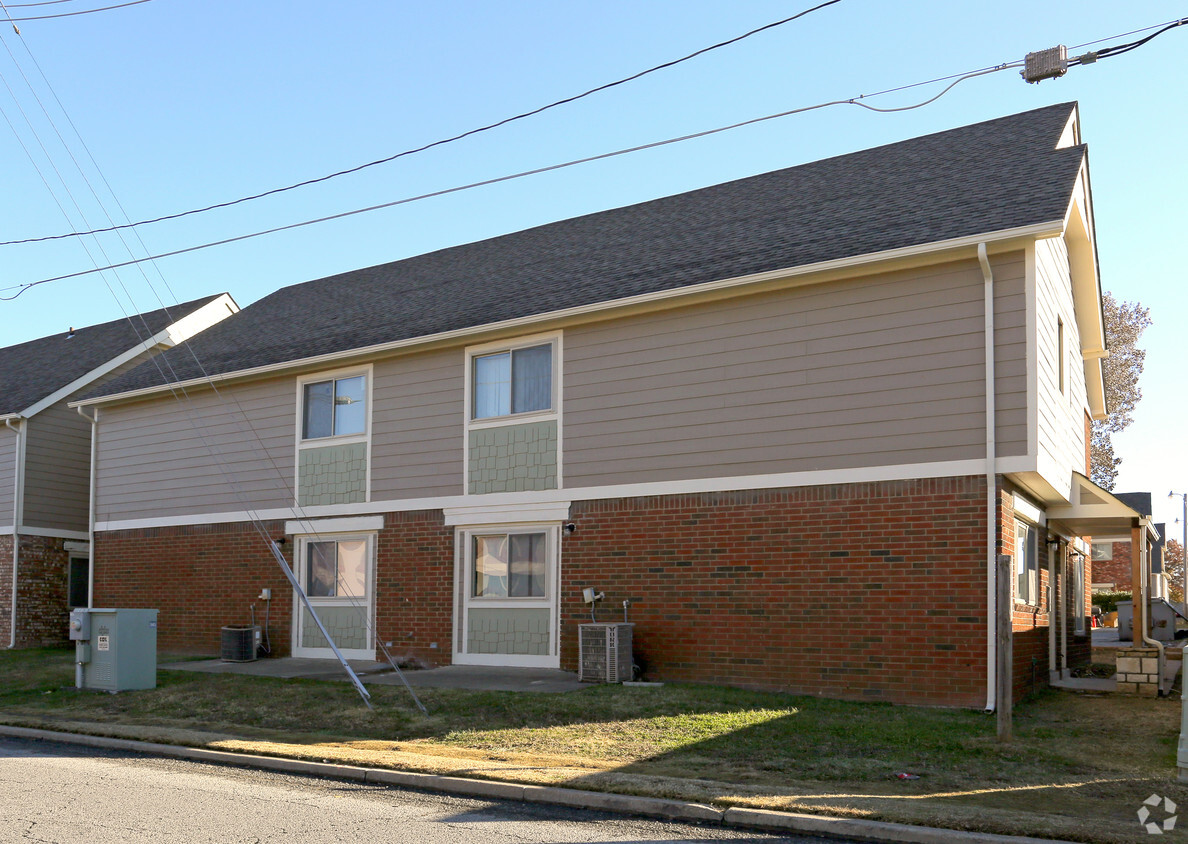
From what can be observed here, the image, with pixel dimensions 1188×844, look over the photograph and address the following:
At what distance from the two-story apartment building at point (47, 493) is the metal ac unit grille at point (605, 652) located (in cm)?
1328

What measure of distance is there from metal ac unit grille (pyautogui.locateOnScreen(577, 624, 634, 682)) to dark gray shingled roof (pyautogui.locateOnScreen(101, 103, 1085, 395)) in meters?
4.57

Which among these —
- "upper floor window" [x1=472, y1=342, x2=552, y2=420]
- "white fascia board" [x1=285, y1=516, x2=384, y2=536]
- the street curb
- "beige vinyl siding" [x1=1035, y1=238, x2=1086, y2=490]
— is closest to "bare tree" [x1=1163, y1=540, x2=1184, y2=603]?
"beige vinyl siding" [x1=1035, y1=238, x2=1086, y2=490]

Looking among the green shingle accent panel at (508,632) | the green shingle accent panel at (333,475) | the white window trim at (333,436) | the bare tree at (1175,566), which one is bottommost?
the bare tree at (1175,566)

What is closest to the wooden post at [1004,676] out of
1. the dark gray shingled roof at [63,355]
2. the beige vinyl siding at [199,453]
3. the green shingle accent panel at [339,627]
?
the green shingle accent panel at [339,627]

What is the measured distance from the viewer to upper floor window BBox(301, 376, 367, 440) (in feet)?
60.8

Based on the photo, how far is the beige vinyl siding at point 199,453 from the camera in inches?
770

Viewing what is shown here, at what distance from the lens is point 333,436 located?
61.4 feet

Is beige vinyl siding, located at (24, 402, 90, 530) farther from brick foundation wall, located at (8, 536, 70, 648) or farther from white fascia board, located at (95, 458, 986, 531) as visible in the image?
white fascia board, located at (95, 458, 986, 531)

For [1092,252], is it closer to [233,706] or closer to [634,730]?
[634,730]

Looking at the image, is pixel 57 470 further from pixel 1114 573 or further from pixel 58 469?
pixel 1114 573

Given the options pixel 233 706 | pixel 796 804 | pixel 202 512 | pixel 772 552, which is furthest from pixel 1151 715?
pixel 202 512

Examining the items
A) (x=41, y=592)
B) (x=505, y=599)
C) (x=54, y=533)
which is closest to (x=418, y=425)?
(x=505, y=599)

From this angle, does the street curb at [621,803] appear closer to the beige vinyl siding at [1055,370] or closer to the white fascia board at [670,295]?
the beige vinyl siding at [1055,370]

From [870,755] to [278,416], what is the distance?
13.1m
